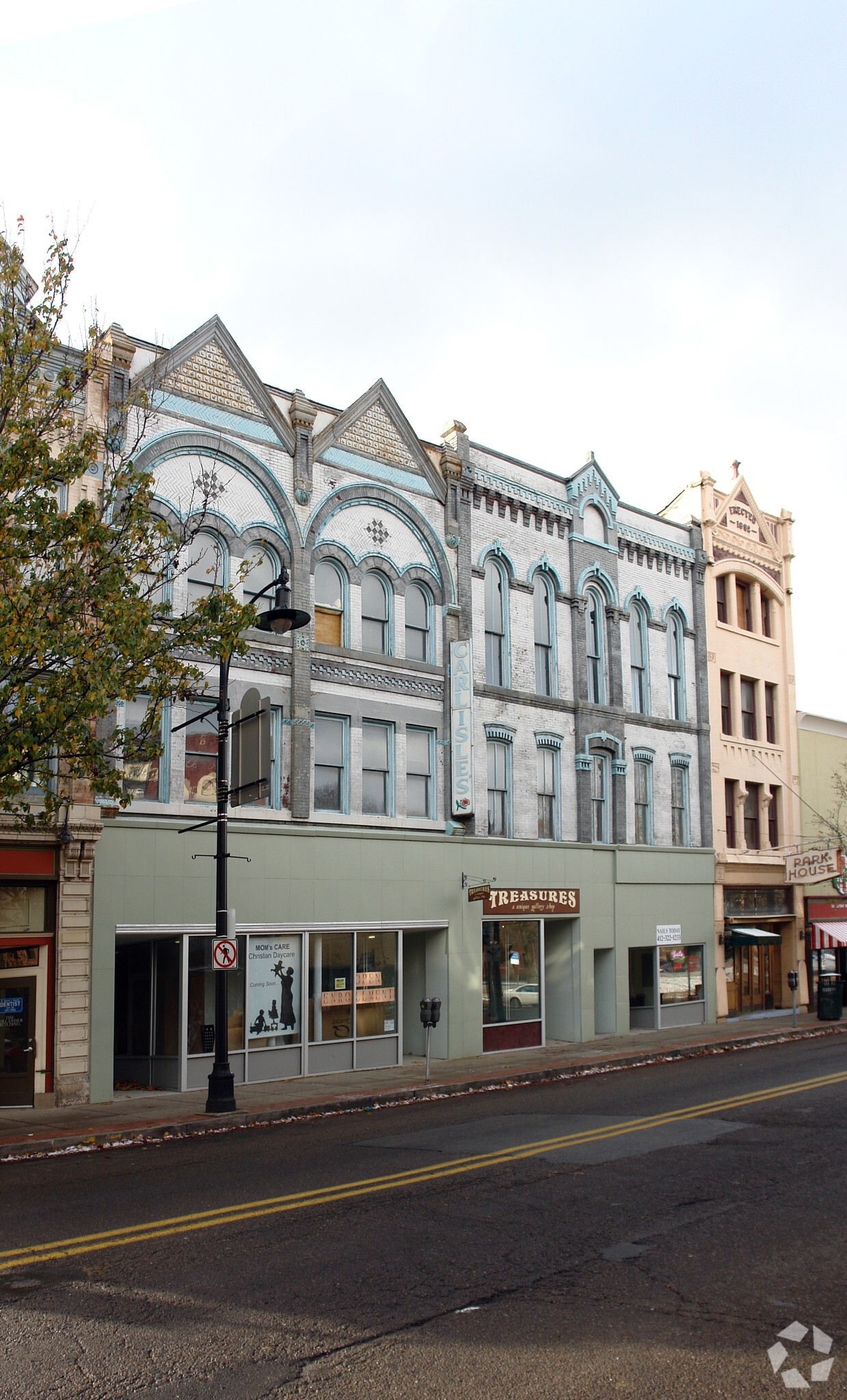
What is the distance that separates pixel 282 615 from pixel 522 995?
13094 mm

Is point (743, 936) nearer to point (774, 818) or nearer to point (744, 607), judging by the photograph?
point (774, 818)

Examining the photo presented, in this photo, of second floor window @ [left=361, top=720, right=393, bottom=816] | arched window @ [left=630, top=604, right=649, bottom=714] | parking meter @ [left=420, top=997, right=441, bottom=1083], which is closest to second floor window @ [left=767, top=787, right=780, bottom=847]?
A: arched window @ [left=630, top=604, right=649, bottom=714]

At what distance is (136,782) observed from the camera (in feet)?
61.8

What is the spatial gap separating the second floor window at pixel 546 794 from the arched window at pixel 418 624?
4.27m

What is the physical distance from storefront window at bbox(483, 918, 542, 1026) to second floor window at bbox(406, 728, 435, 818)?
3.11 metres

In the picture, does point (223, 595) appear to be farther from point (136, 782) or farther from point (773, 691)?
point (773, 691)

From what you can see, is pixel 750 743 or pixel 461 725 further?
pixel 750 743

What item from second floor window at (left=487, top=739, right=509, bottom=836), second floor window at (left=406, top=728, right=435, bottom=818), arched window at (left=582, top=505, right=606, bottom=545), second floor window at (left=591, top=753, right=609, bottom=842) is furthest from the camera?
arched window at (left=582, top=505, right=606, bottom=545)

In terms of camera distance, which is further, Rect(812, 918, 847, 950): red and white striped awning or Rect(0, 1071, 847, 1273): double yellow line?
Rect(812, 918, 847, 950): red and white striped awning

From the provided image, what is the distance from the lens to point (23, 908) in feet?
56.3

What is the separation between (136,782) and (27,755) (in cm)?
587

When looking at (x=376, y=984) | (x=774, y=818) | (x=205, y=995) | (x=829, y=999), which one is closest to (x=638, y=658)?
(x=774, y=818)

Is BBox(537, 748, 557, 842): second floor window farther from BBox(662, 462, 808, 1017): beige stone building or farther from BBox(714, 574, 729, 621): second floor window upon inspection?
BBox(714, 574, 729, 621): second floor window

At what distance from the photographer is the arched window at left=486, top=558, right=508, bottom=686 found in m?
25.9
